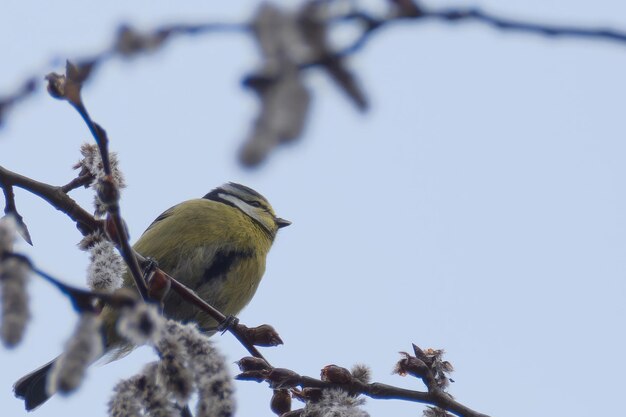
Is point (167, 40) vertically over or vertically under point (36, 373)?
under

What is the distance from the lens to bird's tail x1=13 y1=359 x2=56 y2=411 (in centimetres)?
447

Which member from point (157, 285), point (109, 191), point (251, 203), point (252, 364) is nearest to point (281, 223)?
point (251, 203)

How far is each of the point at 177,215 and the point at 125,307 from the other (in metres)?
4.36

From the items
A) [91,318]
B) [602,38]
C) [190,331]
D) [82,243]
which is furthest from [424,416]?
[602,38]

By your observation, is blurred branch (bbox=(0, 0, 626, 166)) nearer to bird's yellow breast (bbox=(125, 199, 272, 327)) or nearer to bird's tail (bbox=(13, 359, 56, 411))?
bird's tail (bbox=(13, 359, 56, 411))

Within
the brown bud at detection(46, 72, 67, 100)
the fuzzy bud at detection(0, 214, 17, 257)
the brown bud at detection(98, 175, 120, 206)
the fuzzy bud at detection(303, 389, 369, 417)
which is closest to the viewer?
the fuzzy bud at detection(0, 214, 17, 257)

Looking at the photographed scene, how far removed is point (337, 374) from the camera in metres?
2.78

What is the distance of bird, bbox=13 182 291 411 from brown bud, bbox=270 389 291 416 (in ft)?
6.61

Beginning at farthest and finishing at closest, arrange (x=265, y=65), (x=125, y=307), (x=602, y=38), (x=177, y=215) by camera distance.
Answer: (x=177, y=215), (x=125, y=307), (x=602, y=38), (x=265, y=65)

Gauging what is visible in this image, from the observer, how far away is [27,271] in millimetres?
1364

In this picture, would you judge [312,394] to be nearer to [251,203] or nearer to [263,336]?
[263,336]

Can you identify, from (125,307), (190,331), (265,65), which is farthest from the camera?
(190,331)

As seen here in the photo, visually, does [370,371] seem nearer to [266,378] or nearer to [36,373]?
[266,378]

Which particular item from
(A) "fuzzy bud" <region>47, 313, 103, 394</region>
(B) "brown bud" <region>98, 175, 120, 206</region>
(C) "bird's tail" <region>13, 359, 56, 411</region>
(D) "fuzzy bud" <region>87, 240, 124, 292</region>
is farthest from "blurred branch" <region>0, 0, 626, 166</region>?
(C) "bird's tail" <region>13, 359, 56, 411</region>
